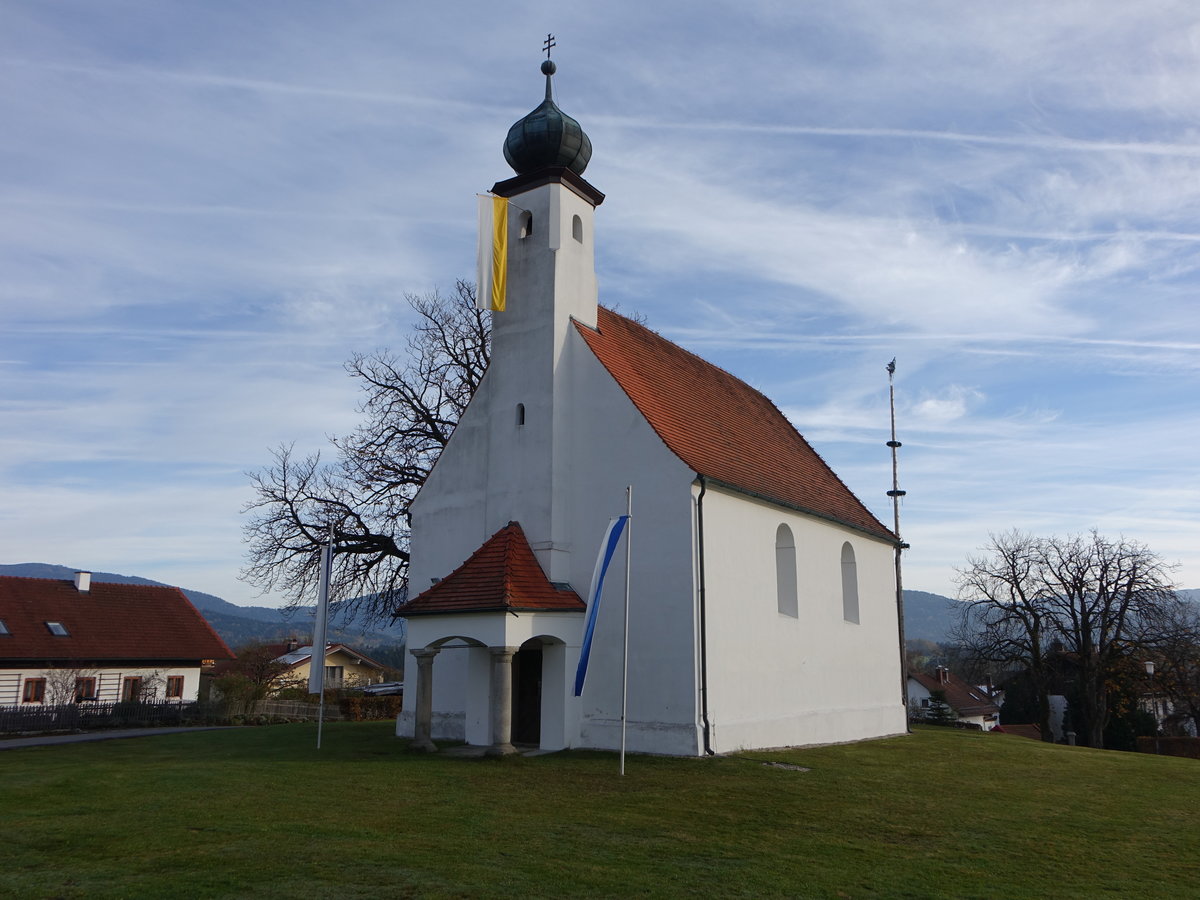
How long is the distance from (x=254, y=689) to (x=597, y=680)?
19915 millimetres

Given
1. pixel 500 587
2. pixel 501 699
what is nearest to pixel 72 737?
pixel 501 699

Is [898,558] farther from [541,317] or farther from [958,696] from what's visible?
[958,696]

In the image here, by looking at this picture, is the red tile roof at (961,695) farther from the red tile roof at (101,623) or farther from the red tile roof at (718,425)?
the red tile roof at (101,623)

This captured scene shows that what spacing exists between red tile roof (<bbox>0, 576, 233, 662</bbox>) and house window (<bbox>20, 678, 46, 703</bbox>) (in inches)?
32.6

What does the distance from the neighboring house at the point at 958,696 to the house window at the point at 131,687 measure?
50045 mm

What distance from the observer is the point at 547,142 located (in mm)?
20219

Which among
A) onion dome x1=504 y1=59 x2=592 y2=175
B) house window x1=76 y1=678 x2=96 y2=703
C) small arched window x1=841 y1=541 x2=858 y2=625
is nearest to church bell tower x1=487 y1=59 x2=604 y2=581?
onion dome x1=504 y1=59 x2=592 y2=175

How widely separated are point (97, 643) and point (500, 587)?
1007 inches

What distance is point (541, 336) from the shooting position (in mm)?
19578

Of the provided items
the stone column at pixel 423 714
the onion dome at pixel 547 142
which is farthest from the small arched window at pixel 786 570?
the onion dome at pixel 547 142

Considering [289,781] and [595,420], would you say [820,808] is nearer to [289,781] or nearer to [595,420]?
[289,781]

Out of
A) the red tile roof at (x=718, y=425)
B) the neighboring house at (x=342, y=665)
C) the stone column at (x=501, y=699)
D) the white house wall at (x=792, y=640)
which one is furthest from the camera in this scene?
the neighboring house at (x=342, y=665)

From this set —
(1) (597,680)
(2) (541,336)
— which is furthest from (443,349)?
(1) (597,680)

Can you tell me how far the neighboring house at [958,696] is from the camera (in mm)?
66375
